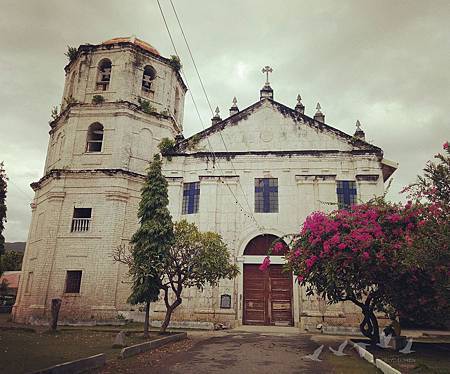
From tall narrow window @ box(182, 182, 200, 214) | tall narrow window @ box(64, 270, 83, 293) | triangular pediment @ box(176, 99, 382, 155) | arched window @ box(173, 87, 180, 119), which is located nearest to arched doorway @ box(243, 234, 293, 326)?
tall narrow window @ box(182, 182, 200, 214)

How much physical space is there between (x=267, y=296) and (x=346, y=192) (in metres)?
6.99

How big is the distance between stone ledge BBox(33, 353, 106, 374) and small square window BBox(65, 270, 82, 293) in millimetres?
13617

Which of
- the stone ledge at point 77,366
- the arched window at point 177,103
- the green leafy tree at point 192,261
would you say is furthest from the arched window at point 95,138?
the stone ledge at point 77,366

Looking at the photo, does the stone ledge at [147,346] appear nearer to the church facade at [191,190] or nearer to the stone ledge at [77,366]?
the stone ledge at [77,366]

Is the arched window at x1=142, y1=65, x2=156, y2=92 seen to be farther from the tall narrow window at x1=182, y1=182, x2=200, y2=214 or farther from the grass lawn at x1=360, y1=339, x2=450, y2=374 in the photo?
the grass lawn at x1=360, y1=339, x2=450, y2=374

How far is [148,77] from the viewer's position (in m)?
26.5

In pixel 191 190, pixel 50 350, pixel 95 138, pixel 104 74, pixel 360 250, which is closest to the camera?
pixel 50 350

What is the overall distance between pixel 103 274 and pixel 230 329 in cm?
798

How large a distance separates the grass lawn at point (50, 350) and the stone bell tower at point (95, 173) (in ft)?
19.3

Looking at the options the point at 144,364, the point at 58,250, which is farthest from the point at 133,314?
the point at 144,364

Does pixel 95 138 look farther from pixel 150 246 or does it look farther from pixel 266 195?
pixel 150 246

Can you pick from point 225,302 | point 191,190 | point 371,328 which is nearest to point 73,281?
point 191,190

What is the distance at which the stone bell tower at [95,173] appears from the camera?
2130 centimetres

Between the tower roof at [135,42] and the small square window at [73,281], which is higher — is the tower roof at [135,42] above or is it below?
above
